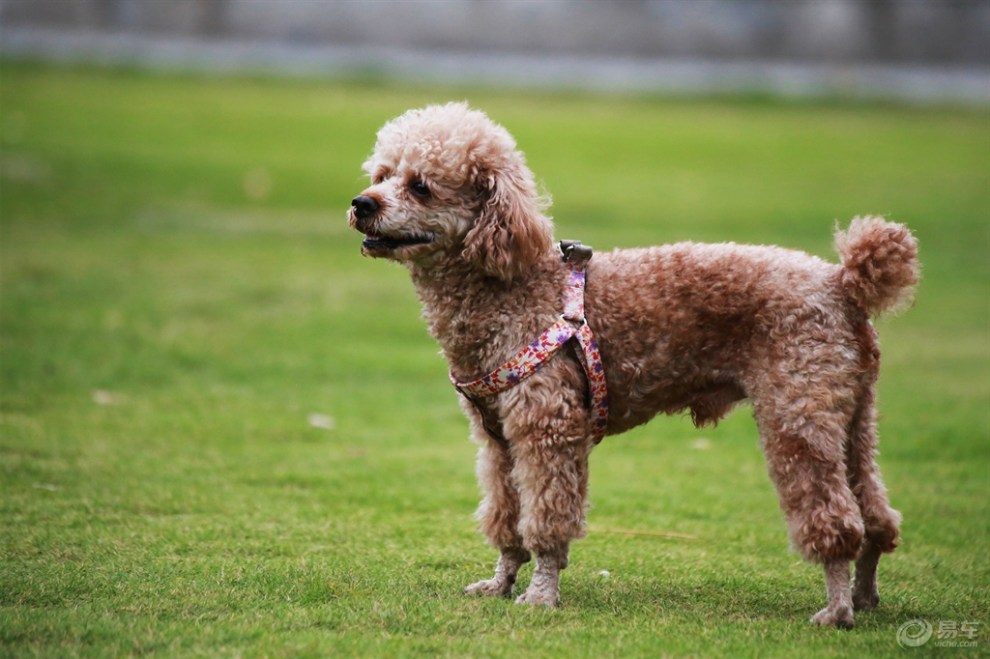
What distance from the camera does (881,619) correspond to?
569 cm

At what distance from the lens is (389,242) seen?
574 centimetres

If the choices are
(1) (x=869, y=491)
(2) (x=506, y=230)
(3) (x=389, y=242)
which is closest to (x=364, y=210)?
(3) (x=389, y=242)

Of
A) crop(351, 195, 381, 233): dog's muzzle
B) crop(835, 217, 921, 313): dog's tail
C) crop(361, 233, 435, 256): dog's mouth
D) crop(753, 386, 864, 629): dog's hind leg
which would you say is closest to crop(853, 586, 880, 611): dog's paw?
crop(753, 386, 864, 629): dog's hind leg

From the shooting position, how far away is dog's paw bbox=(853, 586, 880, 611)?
5898 millimetres

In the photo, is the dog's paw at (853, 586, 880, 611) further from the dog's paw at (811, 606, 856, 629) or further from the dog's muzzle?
the dog's muzzle

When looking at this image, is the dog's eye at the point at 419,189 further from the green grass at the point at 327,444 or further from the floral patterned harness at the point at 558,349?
the green grass at the point at 327,444

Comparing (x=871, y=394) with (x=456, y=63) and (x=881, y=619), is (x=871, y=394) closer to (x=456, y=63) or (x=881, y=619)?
(x=881, y=619)

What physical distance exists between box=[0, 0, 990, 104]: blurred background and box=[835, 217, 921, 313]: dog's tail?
3370 centimetres

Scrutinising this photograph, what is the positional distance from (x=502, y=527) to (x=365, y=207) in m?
1.58

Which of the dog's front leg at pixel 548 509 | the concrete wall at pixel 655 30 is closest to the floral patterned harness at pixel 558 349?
the dog's front leg at pixel 548 509

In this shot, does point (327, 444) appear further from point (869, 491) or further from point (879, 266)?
point (879, 266)

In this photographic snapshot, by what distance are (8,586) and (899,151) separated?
79.2ft

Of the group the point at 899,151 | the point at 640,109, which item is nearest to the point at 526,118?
the point at 640,109

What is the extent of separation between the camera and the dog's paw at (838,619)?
5488mm
